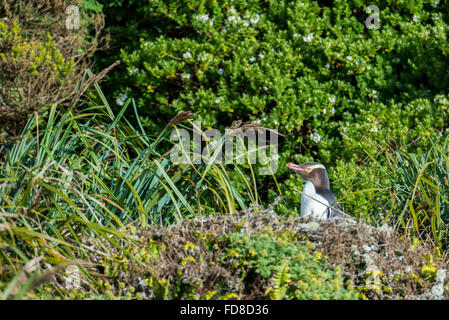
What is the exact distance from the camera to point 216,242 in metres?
2.44

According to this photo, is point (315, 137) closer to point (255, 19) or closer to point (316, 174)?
point (255, 19)

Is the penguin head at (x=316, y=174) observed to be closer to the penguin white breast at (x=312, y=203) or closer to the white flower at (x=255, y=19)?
the penguin white breast at (x=312, y=203)

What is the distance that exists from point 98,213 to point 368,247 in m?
1.30

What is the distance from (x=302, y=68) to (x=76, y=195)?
2.88 meters

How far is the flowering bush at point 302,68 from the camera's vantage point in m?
4.80

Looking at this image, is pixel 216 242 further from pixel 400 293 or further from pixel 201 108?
pixel 201 108

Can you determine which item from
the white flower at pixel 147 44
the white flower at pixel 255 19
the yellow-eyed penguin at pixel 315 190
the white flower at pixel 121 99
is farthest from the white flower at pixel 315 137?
the white flower at pixel 121 99

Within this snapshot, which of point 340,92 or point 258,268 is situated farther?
point 340,92

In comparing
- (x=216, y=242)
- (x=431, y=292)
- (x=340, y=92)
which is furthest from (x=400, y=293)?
(x=340, y=92)

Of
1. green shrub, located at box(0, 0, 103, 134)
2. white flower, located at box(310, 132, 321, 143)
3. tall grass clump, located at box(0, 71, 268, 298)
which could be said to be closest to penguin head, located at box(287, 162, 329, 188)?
tall grass clump, located at box(0, 71, 268, 298)

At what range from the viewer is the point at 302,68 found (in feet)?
Result: 16.4

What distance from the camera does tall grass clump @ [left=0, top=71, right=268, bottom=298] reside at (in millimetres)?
2318

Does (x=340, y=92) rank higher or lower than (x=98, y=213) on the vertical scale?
higher

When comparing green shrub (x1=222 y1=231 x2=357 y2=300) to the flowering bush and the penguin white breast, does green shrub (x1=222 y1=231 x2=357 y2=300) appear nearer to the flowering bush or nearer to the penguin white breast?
the penguin white breast
